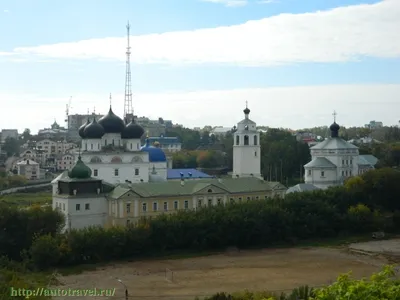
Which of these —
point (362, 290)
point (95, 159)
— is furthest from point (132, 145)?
point (362, 290)

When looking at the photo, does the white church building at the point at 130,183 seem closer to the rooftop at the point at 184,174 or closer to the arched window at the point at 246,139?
the arched window at the point at 246,139

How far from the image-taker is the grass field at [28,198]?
52.8m

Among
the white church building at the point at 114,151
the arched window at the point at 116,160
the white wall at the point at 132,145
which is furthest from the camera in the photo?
the white wall at the point at 132,145

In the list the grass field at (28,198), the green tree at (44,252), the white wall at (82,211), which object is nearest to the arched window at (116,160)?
the white wall at (82,211)

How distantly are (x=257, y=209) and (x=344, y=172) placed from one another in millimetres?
16778

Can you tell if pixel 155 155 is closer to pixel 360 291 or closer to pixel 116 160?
pixel 116 160

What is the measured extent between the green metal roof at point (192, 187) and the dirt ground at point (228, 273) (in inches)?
253

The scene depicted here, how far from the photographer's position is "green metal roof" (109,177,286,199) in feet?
120

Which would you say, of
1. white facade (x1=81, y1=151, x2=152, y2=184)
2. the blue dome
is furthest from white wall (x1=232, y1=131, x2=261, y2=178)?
white facade (x1=81, y1=151, x2=152, y2=184)

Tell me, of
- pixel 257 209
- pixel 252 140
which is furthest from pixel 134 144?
pixel 257 209

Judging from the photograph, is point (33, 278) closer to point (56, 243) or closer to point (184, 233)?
point (56, 243)

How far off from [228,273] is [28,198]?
34.0 metres

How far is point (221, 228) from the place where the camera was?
33375mm

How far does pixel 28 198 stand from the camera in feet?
189
